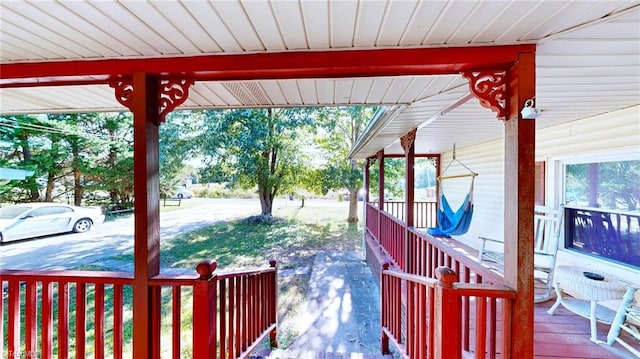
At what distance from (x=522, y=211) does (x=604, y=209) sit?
247 centimetres

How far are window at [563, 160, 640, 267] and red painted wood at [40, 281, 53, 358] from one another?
507 centimetres

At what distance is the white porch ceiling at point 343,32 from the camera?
4.03 feet

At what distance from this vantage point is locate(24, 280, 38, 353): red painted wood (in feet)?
6.01

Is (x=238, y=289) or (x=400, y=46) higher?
(x=400, y=46)

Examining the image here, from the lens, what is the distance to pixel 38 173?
1077 centimetres

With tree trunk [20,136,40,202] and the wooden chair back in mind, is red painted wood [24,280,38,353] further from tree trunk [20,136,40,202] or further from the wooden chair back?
tree trunk [20,136,40,202]

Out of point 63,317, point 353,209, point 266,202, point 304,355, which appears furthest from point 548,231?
point 266,202

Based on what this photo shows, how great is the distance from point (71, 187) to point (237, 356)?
46.8 feet

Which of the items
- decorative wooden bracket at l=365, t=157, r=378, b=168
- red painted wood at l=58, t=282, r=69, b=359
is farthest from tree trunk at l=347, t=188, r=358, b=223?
red painted wood at l=58, t=282, r=69, b=359

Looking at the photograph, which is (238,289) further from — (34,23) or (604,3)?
(604,3)

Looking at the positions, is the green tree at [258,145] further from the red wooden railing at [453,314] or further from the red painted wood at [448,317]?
the red painted wood at [448,317]

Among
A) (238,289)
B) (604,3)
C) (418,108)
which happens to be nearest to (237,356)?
(238,289)

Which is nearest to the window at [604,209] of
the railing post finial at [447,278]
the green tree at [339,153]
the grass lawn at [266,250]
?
the railing post finial at [447,278]

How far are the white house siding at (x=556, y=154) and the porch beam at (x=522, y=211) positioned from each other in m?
2.21
